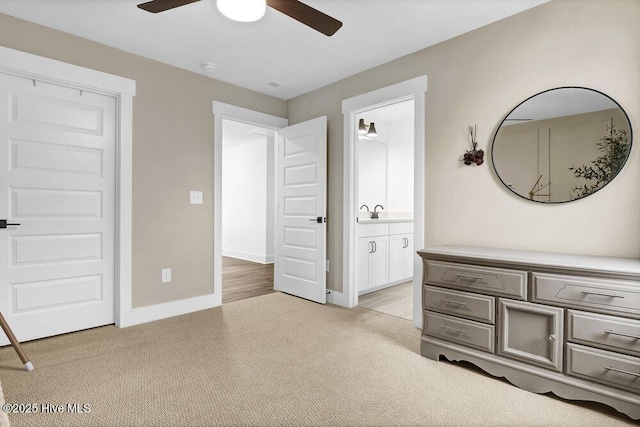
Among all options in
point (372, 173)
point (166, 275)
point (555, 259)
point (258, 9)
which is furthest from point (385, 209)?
point (258, 9)

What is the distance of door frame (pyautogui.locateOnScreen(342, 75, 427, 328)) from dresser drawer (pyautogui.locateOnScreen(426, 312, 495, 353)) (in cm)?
65

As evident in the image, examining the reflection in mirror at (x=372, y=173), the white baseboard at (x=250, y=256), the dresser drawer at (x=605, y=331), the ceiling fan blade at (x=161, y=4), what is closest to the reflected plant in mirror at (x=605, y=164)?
the dresser drawer at (x=605, y=331)

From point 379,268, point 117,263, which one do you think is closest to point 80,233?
point 117,263

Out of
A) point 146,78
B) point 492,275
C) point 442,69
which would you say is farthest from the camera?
point 146,78

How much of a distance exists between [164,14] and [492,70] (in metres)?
2.47

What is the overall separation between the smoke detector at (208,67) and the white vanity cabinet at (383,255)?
2.27m

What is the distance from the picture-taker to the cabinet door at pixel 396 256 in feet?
14.8

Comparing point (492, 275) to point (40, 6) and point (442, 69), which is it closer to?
point (442, 69)

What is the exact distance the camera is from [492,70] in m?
2.60

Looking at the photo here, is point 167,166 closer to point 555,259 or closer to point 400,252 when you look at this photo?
point 400,252

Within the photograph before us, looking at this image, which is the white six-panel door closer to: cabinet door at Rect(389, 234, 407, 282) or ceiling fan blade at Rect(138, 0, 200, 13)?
ceiling fan blade at Rect(138, 0, 200, 13)

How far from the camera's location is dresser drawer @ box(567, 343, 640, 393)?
1671 millimetres

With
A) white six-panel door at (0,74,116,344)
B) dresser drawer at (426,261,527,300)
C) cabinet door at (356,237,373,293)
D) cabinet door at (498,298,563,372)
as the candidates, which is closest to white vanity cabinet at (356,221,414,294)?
cabinet door at (356,237,373,293)

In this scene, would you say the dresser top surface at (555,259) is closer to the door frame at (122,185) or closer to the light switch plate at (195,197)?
the light switch plate at (195,197)
